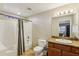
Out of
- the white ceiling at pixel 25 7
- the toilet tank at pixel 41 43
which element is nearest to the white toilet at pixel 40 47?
the toilet tank at pixel 41 43

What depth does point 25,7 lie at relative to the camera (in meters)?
2.01

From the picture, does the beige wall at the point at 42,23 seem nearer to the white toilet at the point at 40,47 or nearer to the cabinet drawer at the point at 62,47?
the white toilet at the point at 40,47

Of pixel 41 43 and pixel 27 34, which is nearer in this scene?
pixel 41 43

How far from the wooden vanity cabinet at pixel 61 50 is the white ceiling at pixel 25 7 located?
81 centimetres

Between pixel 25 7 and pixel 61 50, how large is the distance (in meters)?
1.24

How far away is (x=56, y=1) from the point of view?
182cm

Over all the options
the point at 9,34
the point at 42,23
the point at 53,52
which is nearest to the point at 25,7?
the point at 42,23

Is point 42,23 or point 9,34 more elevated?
point 42,23

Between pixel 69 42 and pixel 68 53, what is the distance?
0.78ft

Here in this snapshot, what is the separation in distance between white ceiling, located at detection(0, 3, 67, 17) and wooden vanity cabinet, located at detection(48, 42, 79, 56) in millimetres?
813

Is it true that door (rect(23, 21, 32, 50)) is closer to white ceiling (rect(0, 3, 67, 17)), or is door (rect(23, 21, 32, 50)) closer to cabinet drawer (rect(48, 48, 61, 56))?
white ceiling (rect(0, 3, 67, 17))

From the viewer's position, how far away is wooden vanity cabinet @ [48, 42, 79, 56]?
1874 mm

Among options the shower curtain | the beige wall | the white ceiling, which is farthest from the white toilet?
the white ceiling

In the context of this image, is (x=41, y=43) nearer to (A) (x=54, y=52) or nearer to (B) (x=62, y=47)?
(A) (x=54, y=52)
